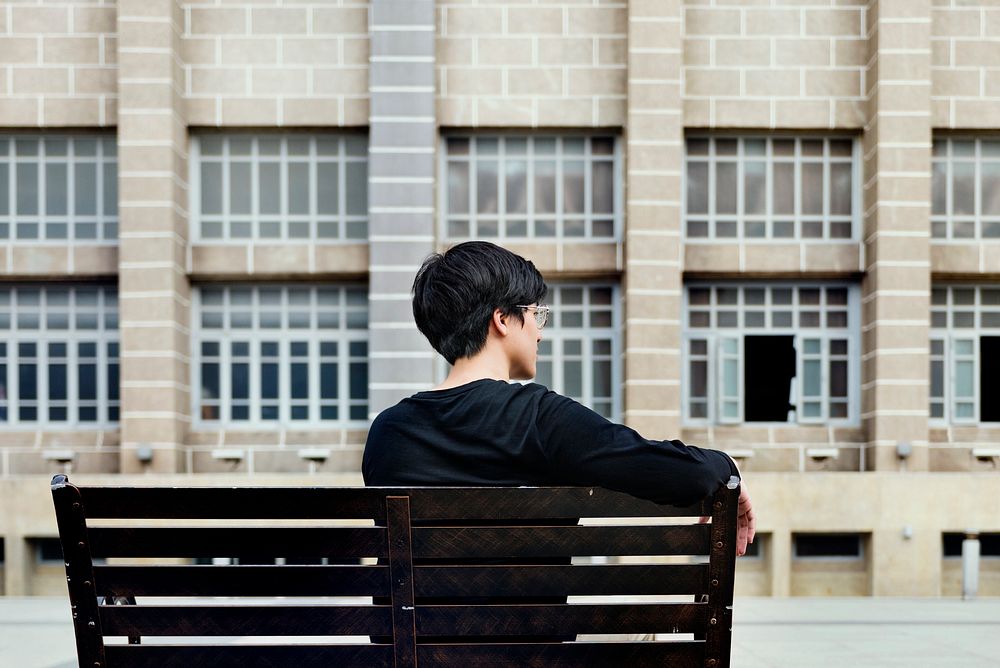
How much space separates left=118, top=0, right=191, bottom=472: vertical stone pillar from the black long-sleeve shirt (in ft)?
41.1

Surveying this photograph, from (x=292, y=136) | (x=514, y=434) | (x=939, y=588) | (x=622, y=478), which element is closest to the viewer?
(x=622, y=478)

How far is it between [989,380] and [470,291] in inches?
575

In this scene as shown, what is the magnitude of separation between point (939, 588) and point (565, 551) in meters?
13.7

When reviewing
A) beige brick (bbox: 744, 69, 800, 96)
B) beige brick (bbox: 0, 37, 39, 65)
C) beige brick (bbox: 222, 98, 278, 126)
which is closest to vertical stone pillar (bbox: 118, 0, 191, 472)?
beige brick (bbox: 222, 98, 278, 126)

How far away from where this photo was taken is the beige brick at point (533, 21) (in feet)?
49.0

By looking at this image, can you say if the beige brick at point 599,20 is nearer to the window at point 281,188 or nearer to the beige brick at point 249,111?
the window at point 281,188

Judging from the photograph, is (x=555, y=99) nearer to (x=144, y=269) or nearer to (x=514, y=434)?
(x=144, y=269)

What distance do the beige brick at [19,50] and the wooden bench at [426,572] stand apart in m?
14.2

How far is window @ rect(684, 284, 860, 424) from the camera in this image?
15.4 metres

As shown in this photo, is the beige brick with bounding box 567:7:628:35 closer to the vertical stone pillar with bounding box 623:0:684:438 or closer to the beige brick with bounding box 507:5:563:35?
the beige brick with bounding box 507:5:563:35

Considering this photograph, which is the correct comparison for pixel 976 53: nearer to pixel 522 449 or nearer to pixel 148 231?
pixel 148 231

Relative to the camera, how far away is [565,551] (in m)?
2.34

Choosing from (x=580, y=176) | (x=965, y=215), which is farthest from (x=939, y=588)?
(x=580, y=176)

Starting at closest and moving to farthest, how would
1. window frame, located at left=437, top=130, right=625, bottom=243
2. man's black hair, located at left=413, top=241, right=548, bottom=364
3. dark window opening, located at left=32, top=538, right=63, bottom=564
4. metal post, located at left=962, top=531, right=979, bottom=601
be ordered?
man's black hair, located at left=413, top=241, right=548, bottom=364
metal post, located at left=962, top=531, right=979, bottom=601
dark window opening, located at left=32, top=538, right=63, bottom=564
window frame, located at left=437, top=130, right=625, bottom=243
